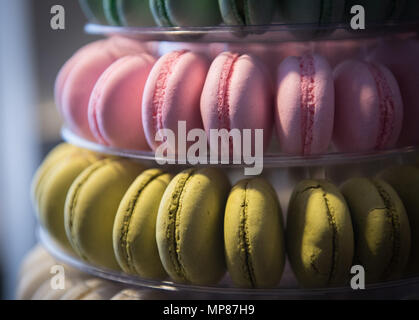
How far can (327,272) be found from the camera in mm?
746

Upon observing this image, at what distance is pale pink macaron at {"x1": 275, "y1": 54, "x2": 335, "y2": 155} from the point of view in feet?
2.43

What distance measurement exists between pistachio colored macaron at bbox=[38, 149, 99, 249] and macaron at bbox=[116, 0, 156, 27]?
0.82 feet

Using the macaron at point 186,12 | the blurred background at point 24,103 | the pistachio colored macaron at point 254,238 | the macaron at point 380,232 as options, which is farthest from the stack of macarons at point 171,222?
the blurred background at point 24,103

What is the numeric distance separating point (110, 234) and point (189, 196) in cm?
17

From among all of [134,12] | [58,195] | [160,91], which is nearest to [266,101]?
[160,91]

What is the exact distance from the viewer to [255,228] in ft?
2.41

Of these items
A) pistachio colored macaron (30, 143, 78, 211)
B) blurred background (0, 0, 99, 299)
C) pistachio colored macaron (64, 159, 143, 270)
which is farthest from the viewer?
blurred background (0, 0, 99, 299)

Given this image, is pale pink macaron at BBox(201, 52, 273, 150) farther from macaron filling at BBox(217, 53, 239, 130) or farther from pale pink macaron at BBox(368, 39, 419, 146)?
pale pink macaron at BBox(368, 39, 419, 146)

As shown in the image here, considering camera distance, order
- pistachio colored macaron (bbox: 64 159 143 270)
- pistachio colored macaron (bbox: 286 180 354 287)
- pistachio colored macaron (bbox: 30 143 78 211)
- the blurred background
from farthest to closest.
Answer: the blurred background, pistachio colored macaron (bbox: 30 143 78 211), pistachio colored macaron (bbox: 64 159 143 270), pistachio colored macaron (bbox: 286 180 354 287)

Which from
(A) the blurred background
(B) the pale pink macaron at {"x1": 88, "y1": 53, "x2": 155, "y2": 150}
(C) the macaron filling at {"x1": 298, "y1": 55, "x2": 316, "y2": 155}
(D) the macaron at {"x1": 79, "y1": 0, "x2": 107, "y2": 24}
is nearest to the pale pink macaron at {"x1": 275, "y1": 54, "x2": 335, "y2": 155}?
(C) the macaron filling at {"x1": 298, "y1": 55, "x2": 316, "y2": 155}

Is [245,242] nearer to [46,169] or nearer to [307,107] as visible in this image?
[307,107]

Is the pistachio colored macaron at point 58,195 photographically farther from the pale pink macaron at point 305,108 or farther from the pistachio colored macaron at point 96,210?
the pale pink macaron at point 305,108
